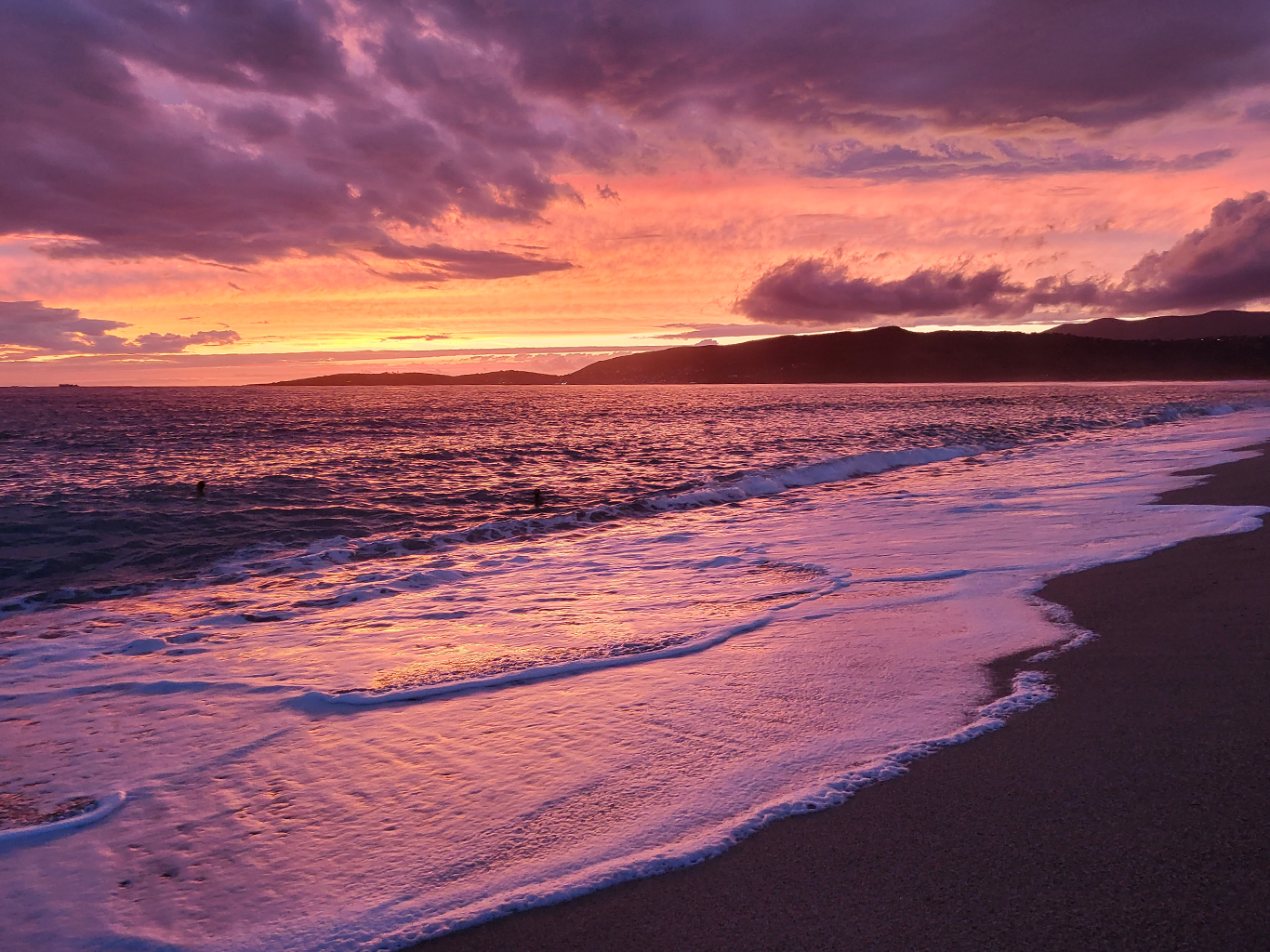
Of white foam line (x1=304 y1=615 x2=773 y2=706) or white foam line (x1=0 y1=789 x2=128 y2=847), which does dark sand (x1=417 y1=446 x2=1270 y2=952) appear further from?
white foam line (x1=304 y1=615 x2=773 y2=706)

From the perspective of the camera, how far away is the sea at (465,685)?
3.57 metres

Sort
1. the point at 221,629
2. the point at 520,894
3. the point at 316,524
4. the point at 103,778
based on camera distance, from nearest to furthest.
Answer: the point at 520,894
the point at 103,778
the point at 221,629
the point at 316,524

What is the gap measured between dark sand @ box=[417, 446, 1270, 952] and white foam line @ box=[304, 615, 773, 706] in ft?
9.00

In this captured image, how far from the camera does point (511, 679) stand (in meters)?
6.23

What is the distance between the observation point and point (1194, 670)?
5.45 metres

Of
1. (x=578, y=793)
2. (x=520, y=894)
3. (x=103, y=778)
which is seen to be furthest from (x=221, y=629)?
(x=520, y=894)

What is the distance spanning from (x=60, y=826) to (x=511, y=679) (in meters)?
2.98

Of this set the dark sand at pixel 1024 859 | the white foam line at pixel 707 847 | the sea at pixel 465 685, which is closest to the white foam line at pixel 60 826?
the sea at pixel 465 685

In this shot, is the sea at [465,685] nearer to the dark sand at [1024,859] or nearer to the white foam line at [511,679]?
the white foam line at [511,679]

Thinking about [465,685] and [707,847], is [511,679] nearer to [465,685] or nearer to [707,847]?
[465,685]

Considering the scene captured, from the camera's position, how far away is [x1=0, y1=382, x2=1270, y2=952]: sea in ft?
11.7


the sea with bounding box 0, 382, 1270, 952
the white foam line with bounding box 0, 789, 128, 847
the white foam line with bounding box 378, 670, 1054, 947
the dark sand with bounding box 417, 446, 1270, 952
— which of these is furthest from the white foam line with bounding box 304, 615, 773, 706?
the dark sand with bounding box 417, 446, 1270, 952

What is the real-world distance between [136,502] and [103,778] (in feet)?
55.3

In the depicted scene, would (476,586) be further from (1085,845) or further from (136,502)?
(136,502)
